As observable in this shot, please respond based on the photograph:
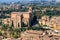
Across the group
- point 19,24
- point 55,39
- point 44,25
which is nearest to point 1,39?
point 55,39

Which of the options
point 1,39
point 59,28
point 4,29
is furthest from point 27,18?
point 1,39

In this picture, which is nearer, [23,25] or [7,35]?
[7,35]

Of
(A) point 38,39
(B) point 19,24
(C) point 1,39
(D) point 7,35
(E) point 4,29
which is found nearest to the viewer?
(A) point 38,39

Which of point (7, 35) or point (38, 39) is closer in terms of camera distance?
point (38, 39)

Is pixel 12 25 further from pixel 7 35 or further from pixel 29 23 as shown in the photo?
pixel 7 35

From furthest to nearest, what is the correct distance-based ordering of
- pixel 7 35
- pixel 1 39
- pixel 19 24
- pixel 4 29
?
1. pixel 19 24
2. pixel 4 29
3. pixel 7 35
4. pixel 1 39

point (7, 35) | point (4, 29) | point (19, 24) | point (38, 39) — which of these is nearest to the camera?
point (38, 39)

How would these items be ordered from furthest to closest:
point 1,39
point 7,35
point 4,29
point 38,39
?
point 4,29, point 7,35, point 1,39, point 38,39

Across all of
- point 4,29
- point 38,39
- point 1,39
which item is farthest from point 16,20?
point 38,39

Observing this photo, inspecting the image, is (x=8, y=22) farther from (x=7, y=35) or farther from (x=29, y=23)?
(x=7, y=35)
